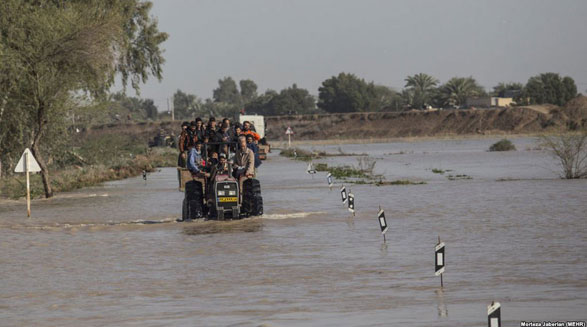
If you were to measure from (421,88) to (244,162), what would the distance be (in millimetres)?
165514

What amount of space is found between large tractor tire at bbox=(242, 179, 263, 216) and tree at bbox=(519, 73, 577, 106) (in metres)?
150

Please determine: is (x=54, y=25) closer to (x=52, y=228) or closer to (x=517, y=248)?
(x=52, y=228)

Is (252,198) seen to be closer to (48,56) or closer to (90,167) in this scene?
(48,56)

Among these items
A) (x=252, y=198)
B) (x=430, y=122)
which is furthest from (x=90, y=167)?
(x=430, y=122)

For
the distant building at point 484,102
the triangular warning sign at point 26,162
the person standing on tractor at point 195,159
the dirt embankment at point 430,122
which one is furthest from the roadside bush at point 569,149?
the distant building at point 484,102

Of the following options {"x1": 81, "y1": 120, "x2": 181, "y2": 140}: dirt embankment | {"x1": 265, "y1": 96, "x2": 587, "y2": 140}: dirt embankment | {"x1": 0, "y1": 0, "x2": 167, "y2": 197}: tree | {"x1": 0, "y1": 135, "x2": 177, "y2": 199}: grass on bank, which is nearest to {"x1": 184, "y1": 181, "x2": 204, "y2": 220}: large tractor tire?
{"x1": 0, "y1": 0, "x2": 167, "y2": 197}: tree

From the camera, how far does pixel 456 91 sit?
176500 mm

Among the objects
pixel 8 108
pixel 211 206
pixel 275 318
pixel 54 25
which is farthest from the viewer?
pixel 8 108

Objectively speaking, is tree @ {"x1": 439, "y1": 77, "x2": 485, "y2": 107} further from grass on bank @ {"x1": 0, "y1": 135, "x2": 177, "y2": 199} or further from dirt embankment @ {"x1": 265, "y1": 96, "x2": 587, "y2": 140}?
grass on bank @ {"x1": 0, "y1": 135, "x2": 177, "y2": 199}

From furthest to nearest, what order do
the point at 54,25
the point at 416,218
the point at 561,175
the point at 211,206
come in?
the point at 561,175 < the point at 54,25 < the point at 416,218 < the point at 211,206

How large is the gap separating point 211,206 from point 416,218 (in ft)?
17.7

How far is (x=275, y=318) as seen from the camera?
465 inches

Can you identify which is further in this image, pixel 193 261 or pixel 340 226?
pixel 340 226

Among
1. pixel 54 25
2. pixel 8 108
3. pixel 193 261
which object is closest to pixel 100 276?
pixel 193 261
